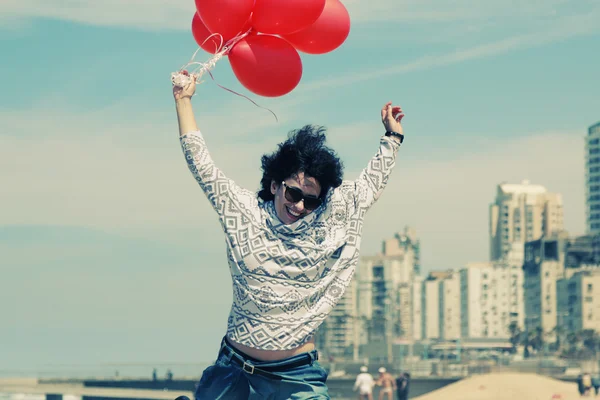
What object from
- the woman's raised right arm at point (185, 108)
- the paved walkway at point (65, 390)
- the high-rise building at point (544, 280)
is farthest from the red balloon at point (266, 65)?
the high-rise building at point (544, 280)

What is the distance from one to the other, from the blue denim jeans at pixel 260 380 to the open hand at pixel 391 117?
112cm

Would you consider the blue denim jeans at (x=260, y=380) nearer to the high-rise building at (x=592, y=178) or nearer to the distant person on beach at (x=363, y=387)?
the distant person on beach at (x=363, y=387)

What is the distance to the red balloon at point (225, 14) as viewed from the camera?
16.9 feet

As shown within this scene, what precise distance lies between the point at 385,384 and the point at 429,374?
51.8 m

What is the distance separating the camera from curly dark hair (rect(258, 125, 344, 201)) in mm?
4820

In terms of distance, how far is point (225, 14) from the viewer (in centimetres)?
515

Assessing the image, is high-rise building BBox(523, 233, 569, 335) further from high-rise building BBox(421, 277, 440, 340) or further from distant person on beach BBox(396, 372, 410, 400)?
distant person on beach BBox(396, 372, 410, 400)

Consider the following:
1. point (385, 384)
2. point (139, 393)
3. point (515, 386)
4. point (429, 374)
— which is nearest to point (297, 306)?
point (385, 384)

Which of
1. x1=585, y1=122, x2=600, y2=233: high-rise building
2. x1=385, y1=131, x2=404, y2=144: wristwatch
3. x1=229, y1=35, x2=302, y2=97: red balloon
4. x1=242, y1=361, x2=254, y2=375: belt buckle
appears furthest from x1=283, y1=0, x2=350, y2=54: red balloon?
x1=585, y1=122, x2=600, y2=233: high-rise building

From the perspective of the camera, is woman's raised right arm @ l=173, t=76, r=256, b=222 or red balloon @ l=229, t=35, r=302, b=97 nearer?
woman's raised right arm @ l=173, t=76, r=256, b=222

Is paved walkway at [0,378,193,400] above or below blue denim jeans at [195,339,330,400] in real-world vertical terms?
below

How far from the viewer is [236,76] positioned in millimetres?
5473

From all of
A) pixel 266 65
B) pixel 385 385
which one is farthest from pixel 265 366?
pixel 385 385

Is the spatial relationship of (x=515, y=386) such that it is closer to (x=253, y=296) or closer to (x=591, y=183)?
(x=253, y=296)
